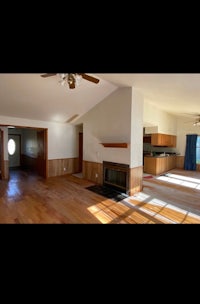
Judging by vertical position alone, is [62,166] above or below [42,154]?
below

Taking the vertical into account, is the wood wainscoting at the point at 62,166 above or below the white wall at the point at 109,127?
below

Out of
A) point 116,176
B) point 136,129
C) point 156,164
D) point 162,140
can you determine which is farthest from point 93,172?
point 162,140

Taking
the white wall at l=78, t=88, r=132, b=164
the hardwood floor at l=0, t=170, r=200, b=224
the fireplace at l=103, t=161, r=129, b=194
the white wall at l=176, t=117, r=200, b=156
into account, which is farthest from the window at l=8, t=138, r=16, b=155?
the white wall at l=176, t=117, r=200, b=156

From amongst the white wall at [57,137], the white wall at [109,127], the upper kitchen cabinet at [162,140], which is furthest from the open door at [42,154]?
the upper kitchen cabinet at [162,140]

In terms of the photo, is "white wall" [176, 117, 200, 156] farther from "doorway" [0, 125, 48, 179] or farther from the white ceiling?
"doorway" [0, 125, 48, 179]

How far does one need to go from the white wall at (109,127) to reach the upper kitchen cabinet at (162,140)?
282cm

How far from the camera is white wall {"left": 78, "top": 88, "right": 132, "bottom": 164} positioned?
161 inches

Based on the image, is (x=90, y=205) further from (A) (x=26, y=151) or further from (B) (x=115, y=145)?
(A) (x=26, y=151)

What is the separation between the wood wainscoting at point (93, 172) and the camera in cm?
508

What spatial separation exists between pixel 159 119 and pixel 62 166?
4.41 metres

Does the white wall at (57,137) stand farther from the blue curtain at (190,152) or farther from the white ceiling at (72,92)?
the blue curtain at (190,152)

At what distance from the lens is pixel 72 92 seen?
4137mm
